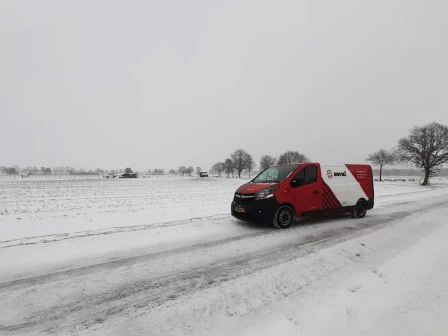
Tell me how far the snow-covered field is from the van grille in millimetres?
831

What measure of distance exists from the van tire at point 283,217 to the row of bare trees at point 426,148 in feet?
143

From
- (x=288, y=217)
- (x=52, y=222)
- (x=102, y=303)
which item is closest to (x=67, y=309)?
(x=102, y=303)

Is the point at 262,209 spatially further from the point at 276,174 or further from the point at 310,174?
the point at 310,174

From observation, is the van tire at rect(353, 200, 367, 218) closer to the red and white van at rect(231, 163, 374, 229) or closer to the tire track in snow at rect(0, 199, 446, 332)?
the red and white van at rect(231, 163, 374, 229)

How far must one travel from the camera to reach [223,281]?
402 centimetres

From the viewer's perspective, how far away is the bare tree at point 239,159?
308ft

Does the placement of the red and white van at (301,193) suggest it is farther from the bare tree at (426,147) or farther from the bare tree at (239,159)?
the bare tree at (239,159)

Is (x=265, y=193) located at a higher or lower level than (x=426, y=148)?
lower

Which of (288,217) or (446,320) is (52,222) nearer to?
(288,217)

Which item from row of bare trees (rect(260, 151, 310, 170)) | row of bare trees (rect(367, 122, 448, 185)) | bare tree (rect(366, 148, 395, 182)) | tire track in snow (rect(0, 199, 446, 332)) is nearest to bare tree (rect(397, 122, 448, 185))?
row of bare trees (rect(367, 122, 448, 185))

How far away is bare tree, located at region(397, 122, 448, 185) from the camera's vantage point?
135 feet

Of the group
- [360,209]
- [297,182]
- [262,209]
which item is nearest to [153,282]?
[262,209]

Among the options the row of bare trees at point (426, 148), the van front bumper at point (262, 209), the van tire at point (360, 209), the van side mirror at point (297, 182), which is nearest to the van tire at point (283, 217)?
the van front bumper at point (262, 209)

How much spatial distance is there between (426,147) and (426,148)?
0.17 m
